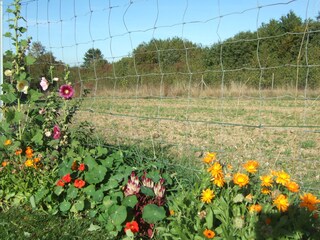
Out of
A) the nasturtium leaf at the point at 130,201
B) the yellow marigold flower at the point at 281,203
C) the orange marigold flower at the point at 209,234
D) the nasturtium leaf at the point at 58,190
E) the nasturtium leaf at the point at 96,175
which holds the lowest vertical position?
the nasturtium leaf at the point at 58,190

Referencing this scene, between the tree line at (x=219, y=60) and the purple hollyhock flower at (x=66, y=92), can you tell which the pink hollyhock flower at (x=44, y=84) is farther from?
the tree line at (x=219, y=60)

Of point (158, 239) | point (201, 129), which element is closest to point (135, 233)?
point (158, 239)

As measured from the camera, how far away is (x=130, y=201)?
2.51 metres

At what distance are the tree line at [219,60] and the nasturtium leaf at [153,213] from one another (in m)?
1.56

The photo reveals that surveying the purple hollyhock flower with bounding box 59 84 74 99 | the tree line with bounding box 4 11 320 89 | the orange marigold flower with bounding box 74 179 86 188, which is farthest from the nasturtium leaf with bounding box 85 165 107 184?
the tree line with bounding box 4 11 320 89

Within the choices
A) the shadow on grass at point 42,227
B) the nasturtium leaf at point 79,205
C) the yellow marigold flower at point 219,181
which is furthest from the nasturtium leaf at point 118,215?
the yellow marigold flower at point 219,181

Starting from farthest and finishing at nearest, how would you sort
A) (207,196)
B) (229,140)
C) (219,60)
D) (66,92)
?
(219,60) < (229,140) < (66,92) < (207,196)

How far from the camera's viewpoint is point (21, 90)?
3.62 metres

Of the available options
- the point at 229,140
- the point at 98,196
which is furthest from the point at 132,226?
the point at 229,140

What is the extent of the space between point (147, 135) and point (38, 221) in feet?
11.1

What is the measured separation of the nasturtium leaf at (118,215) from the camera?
2453 mm

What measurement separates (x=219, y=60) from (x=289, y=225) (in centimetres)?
445

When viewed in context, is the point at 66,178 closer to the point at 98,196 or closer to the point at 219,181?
the point at 98,196

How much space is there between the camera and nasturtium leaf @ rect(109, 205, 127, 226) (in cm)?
245
